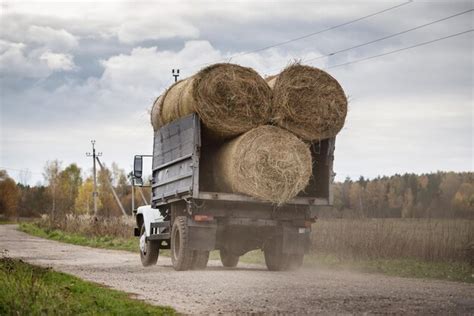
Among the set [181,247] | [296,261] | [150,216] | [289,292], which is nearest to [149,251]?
[150,216]

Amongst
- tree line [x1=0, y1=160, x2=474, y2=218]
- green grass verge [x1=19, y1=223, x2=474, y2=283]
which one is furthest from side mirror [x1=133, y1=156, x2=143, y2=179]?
tree line [x1=0, y1=160, x2=474, y2=218]

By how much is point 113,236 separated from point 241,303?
2559 cm

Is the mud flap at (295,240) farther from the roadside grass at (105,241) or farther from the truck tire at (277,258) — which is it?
the roadside grass at (105,241)

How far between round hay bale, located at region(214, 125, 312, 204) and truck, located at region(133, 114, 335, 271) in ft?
1.46

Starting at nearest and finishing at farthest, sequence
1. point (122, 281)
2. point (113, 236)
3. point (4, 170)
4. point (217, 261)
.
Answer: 1. point (122, 281)
2. point (217, 261)
3. point (113, 236)
4. point (4, 170)

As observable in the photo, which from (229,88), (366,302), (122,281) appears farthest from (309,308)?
(229,88)

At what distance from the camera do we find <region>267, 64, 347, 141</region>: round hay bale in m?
15.0

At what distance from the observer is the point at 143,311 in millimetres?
9055

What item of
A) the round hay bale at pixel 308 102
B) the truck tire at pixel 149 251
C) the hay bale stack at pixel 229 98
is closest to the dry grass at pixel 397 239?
the round hay bale at pixel 308 102

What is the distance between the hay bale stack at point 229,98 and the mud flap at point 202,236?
1.83 m

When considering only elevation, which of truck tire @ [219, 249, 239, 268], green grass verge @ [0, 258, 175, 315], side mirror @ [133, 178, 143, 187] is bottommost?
green grass verge @ [0, 258, 175, 315]

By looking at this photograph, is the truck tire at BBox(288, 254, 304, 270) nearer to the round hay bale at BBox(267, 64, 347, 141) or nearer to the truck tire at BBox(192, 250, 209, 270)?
the truck tire at BBox(192, 250, 209, 270)

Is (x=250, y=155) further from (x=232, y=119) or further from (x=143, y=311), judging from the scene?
(x=143, y=311)

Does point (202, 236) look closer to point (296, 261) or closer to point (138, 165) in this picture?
point (296, 261)
